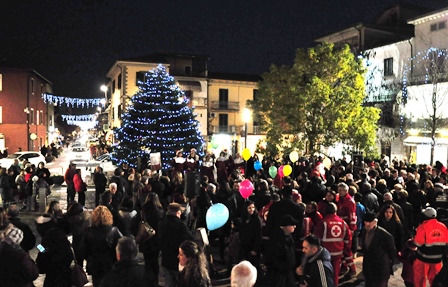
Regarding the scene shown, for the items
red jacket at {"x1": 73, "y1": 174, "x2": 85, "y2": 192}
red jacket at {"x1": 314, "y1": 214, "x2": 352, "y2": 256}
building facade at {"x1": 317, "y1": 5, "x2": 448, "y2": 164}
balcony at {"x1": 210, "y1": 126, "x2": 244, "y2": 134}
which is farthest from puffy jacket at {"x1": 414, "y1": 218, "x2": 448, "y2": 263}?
balcony at {"x1": 210, "y1": 126, "x2": 244, "y2": 134}

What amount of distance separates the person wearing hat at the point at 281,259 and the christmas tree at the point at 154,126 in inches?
686

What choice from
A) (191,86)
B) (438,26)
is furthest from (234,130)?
(438,26)

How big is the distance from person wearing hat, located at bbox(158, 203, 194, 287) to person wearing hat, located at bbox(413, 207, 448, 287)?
12.2 feet

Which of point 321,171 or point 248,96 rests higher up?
point 248,96

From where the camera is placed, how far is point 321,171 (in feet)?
51.8

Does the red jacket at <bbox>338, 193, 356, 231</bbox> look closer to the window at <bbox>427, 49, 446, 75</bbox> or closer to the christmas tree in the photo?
the christmas tree

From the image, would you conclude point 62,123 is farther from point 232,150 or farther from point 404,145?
point 404,145

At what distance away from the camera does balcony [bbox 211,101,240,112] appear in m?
50.5

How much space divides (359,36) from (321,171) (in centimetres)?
1997

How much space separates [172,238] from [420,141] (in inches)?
962

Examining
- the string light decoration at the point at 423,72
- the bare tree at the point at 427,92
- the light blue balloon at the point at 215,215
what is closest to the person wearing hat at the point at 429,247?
the light blue balloon at the point at 215,215

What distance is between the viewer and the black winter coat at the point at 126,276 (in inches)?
171

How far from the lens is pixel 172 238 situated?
625 cm

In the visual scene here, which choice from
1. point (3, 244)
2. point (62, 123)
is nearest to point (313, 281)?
→ point (3, 244)
